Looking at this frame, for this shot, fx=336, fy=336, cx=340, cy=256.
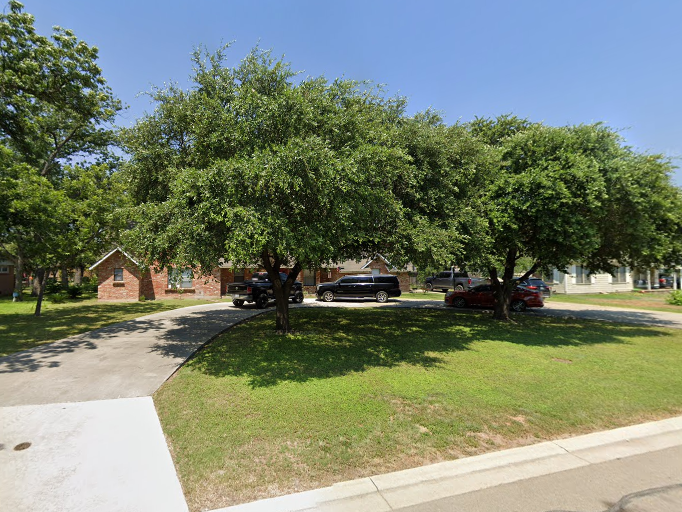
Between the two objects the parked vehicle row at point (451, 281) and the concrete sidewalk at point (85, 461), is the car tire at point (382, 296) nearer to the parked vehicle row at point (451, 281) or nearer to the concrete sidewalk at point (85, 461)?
the parked vehicle row at point (451, 281)

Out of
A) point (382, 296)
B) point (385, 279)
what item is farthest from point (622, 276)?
point (382, 296)

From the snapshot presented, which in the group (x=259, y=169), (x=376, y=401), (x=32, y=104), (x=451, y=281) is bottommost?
(x=376, y=401)

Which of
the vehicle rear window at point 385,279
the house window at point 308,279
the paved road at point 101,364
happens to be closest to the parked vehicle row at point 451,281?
the vehicle rear window at point 385,279

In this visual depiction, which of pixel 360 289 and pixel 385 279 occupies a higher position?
pixel 385 279

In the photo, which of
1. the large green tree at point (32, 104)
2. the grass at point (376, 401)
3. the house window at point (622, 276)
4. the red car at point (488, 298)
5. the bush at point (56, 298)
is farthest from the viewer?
the house window at point (622, 276)

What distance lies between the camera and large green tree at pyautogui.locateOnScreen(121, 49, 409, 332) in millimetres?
6480

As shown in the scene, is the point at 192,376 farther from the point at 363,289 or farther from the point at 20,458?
the point at 363,289

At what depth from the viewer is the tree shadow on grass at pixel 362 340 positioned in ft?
24.2

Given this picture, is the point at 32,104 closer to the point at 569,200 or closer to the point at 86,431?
the point at 86,431

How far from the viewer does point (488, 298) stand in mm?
19328

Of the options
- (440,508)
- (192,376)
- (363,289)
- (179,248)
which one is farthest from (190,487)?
(363,289)

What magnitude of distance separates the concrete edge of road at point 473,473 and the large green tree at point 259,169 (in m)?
3.95

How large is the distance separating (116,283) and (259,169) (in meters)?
22.8

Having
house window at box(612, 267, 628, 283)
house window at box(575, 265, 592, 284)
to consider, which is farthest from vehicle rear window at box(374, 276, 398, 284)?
house window at box(612, 267, 628, 283)
